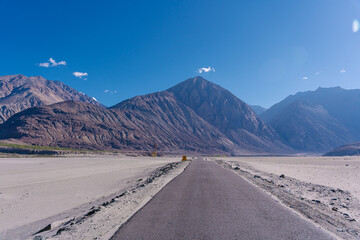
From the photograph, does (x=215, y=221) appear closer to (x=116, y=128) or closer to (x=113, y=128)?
(x=113, y=128)

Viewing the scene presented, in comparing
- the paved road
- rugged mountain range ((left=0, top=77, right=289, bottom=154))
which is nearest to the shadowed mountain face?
rugged mountain range ((left=0, top=77, right=289, bottom=154))

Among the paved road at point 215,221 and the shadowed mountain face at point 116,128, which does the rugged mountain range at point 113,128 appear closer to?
the shadowed mountain face at point 116,128

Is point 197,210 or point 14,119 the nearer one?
point 197,210

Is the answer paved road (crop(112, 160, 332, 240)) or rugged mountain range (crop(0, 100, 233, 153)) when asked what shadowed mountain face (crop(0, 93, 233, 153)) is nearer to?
rugged mountain range (crop(0, 100, 233, 153))

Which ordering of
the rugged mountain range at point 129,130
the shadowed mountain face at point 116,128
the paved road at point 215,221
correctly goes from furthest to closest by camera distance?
the rugged mountain range at point 129,130 → the shadowed mountain face at point 116,128 → the paved road at point 215,221

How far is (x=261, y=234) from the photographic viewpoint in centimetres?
595

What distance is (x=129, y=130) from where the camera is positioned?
148 meters

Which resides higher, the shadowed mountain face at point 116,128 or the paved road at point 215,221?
the shadowed mountain face at point 116,128

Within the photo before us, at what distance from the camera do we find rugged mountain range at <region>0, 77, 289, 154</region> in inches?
4564

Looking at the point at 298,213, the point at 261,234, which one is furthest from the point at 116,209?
the point at 298,213

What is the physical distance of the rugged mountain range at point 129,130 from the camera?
116 meters

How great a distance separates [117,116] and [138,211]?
15353cm

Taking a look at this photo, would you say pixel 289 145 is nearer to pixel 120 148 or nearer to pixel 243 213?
pixel 120 148

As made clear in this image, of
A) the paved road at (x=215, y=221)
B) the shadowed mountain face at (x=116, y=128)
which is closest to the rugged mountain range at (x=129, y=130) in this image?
the shadowed mountain face at (x=116, y=128)
